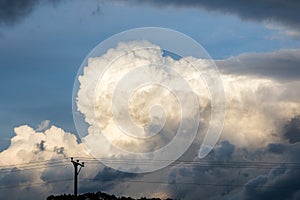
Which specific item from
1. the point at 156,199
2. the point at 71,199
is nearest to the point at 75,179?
the point at 71,199

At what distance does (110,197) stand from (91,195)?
6.85 m

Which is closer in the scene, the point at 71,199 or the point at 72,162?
the point at 72,162

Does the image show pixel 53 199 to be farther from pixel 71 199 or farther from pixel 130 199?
pixel 130 199

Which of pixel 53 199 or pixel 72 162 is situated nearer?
pixel 72 162

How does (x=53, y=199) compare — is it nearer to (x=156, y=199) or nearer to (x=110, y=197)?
(x=110, y=197)

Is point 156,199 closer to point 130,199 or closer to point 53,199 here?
point 130,199

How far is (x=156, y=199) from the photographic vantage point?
175375 mm

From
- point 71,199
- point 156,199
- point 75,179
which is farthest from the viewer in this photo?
point 156,199

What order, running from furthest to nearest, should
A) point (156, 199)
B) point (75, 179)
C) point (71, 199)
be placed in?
point (156, 199)
point (71, 199)
point (75, 179)

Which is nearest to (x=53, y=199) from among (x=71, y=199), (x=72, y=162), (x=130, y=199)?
(x=71, y=199)

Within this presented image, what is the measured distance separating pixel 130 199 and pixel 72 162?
2003 inches

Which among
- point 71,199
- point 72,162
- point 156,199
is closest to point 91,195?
point 71,199

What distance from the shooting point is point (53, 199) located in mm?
166875

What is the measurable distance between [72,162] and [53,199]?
4400 cm
